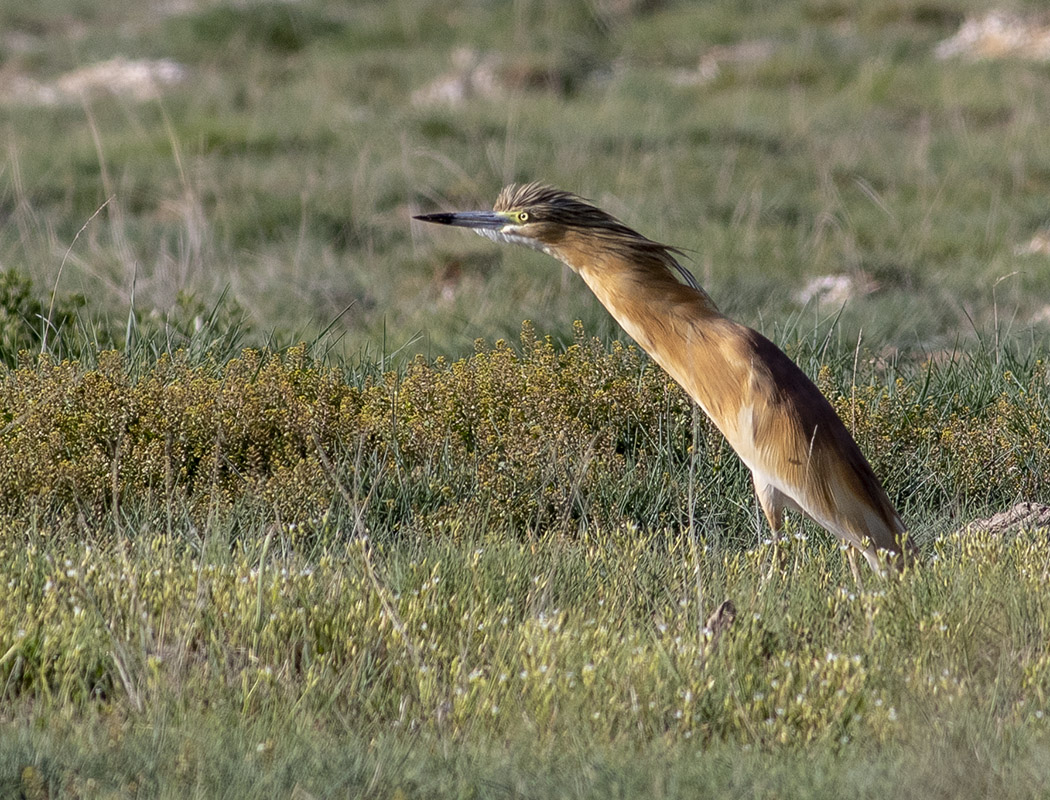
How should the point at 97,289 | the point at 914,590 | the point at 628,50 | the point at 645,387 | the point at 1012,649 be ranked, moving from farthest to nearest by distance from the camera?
the point at 628,50
the point at 97,289
the point at 645,387
the point at 914,590
the point at 1012,649

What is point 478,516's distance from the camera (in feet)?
12.9

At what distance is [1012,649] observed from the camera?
2902 mm

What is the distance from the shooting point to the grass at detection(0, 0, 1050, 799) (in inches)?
99.1

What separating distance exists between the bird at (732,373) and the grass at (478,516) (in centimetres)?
14

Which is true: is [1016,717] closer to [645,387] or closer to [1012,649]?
[1012,649]

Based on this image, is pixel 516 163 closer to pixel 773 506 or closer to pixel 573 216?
pixel 573 216

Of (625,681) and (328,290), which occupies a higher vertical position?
(625,681)

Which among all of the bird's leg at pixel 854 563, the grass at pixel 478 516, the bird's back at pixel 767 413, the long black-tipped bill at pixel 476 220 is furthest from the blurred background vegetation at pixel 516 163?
the bird's leg at pixel 854 563

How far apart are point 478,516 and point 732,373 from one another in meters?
0.91

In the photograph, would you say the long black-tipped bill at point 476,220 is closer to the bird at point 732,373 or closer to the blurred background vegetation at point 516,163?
the bird at point 732,373

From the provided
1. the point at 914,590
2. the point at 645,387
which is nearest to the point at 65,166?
the point at 645,387

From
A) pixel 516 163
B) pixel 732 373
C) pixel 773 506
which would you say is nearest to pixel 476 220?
pixel 732 373

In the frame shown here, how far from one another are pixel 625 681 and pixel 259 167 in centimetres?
768

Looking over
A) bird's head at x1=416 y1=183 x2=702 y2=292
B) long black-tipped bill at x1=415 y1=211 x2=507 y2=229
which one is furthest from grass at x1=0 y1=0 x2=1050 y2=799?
long black-tipped bill at x1=415 y1=211 x2=507 y2=229
